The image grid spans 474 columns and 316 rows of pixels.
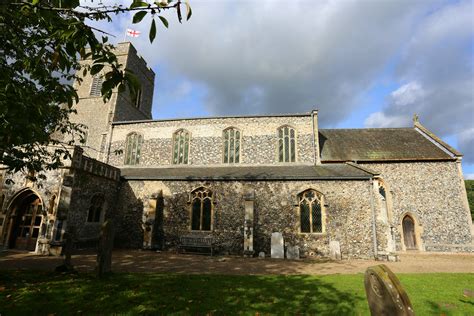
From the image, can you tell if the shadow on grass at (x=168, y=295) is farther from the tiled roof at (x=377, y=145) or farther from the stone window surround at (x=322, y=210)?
the tiled roof at (x=377, y=145)

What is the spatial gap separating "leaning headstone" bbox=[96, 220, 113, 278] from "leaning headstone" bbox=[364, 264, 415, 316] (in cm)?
756

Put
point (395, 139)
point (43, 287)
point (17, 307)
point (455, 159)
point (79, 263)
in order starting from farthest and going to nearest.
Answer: point (395, 139)
point (455, 159)
point (79, 263)
point (43, 287)
point (17, 307)

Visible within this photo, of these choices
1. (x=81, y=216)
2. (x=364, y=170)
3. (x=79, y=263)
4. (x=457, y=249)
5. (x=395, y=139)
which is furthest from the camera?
(x=395, y=139)

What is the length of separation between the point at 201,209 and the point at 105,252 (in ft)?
23.7

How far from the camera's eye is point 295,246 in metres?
13.5

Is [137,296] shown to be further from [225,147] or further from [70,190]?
[225,147]

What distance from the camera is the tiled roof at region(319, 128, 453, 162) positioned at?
18531mm

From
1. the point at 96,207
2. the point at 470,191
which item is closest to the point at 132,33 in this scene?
the point at 96,207

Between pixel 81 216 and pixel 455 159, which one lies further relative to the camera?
pixel 455 159

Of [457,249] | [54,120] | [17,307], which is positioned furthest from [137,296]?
[457,249]

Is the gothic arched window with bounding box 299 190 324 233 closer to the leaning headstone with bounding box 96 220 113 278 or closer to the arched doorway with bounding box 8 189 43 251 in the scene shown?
the leaning headstone with bounding box 96 220 113 278

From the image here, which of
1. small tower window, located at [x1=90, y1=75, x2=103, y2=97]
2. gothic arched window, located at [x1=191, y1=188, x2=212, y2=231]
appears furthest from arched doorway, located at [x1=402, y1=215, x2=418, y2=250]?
small tower window, located at [x1=90, y1=75, x2=103, y2=97]

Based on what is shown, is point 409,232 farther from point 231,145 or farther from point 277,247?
point 231,145

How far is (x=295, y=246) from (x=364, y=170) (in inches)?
235
